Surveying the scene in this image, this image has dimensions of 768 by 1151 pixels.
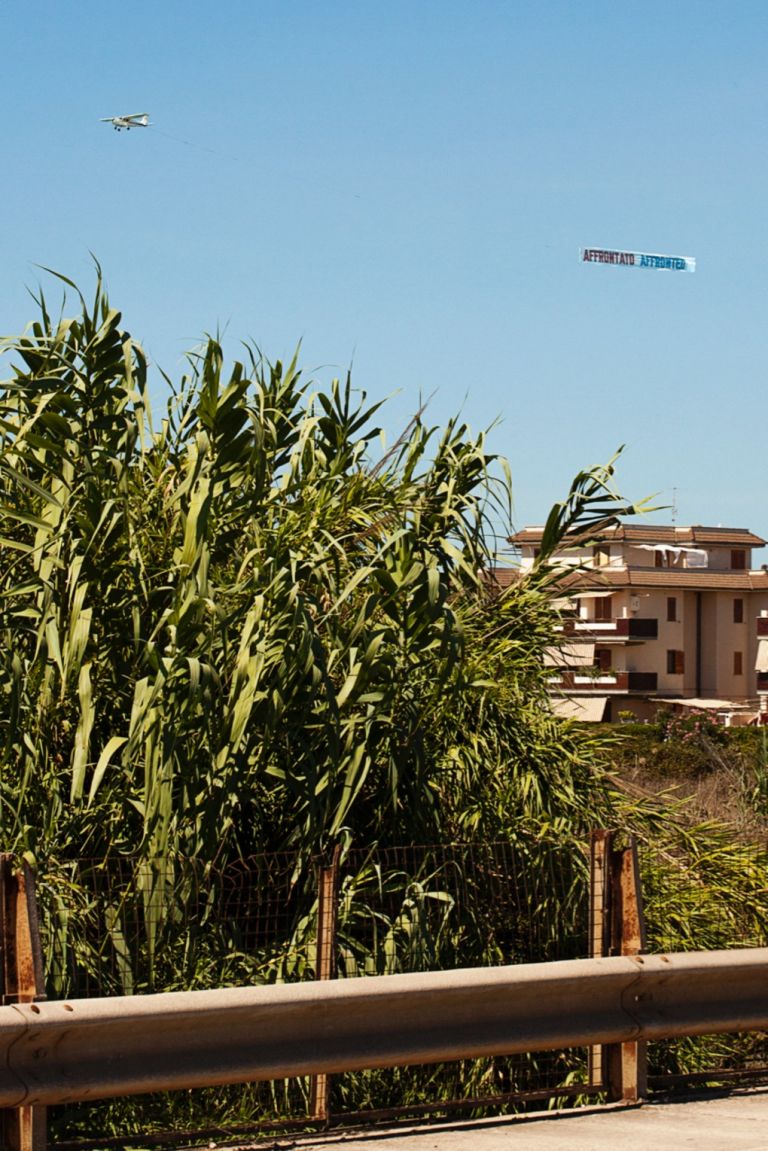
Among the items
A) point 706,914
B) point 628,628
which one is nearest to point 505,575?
point 706,914

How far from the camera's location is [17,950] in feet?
15.5

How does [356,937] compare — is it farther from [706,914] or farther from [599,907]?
[706,914]

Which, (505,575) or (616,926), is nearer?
(616,926)

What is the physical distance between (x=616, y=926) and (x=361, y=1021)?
3.92 ft

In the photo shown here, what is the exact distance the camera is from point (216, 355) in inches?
294

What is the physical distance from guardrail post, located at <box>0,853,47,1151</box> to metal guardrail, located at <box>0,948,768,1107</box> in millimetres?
136

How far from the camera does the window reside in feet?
221

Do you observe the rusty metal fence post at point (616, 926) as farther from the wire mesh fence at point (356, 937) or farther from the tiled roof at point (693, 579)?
the tiled roof at point (693, 579)

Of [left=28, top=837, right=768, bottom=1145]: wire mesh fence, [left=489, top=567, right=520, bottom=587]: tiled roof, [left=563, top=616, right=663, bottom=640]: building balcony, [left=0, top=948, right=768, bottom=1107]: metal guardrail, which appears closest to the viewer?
[left=0, top=948, right=768, bottom=1107]: metal guardrail

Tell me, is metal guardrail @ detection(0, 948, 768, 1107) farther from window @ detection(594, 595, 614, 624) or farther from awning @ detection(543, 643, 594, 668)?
window @ detection(594, 595, 614, 624)

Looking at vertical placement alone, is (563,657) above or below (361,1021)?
above

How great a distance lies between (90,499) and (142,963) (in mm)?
1988

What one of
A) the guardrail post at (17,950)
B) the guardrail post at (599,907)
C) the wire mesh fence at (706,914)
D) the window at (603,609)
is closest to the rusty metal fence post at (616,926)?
the guardrail post at (599,907)

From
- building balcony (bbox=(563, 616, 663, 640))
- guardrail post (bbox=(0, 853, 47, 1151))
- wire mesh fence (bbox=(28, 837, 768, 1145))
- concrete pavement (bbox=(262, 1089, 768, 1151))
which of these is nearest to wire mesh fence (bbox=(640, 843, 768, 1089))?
wire mesh fence (bbox=(28, 837, 768, 1145))
